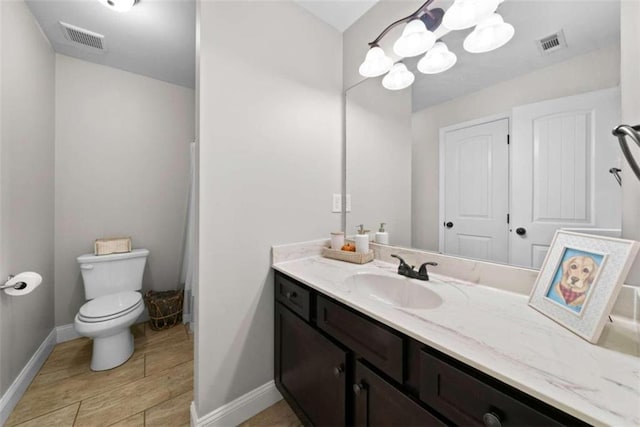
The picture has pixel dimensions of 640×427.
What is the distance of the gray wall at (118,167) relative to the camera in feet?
6.53

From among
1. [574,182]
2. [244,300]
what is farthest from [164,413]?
[574,182]

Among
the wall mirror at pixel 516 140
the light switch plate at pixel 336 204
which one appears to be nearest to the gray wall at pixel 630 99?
the wall mirror at pixel 516 140

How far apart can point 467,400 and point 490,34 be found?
1346 millimetres

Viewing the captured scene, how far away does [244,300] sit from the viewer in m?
1.29

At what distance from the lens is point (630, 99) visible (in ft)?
2.37

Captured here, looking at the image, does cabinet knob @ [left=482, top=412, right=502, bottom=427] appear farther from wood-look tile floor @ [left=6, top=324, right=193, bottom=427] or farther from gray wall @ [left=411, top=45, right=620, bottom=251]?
wood-look tile floor @ [left=6, top=324, right=193, bottom=427]

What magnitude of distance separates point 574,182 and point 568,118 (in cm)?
Result: 23

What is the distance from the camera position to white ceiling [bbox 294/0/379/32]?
4.81 ft

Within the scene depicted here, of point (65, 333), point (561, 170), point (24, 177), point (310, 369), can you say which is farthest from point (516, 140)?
point (65, 333)

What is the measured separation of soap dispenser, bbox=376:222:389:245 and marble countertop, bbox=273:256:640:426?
1.86 ft

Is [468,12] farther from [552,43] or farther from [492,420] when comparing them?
[492,420]

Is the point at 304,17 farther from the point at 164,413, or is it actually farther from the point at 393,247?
the point at 164,413

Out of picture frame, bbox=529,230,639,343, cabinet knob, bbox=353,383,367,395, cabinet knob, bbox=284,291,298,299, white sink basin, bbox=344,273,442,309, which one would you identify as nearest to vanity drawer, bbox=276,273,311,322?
cabinet knob, bbox=284,291,298,299

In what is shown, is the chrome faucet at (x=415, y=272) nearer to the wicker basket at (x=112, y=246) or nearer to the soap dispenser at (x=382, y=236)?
the soap dispenser at (x=382, y=236)
